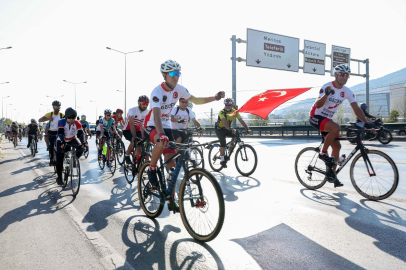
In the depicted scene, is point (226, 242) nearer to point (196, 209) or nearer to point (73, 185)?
point (196, 209)

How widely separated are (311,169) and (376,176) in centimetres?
121

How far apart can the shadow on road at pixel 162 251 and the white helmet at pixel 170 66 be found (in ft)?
6.95

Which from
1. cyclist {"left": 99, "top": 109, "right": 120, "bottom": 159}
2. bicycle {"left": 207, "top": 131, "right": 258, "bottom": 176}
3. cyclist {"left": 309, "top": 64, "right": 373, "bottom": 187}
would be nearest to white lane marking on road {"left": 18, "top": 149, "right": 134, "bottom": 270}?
bicycle {"left": 207, "top": 131, "right": 258, "bottom": 176}

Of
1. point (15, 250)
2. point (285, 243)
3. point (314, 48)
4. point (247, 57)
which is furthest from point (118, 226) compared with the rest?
point (314, 48)

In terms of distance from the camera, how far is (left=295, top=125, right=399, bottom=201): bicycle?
15.6ft

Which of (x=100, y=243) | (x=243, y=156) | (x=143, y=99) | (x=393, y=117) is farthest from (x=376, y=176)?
(x=393, y=117)

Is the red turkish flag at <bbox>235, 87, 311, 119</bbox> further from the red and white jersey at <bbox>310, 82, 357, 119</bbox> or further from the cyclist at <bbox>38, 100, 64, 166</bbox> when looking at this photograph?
the cyclist at <bbox>38, 100, 64, 166</bbox>

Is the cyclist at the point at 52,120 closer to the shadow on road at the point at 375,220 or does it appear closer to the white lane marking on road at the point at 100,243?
the white lane marking on road at the point at 100,243

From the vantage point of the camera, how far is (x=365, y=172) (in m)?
5.18

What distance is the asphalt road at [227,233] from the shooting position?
2.93 meters

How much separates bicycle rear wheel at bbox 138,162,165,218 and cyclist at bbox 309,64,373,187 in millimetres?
3129

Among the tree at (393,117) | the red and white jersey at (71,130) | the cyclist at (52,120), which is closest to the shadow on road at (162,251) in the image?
the red and white jersey at (71,130)

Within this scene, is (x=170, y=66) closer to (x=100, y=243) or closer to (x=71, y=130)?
(x=100, y=243)

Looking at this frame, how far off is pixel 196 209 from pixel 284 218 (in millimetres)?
1375
